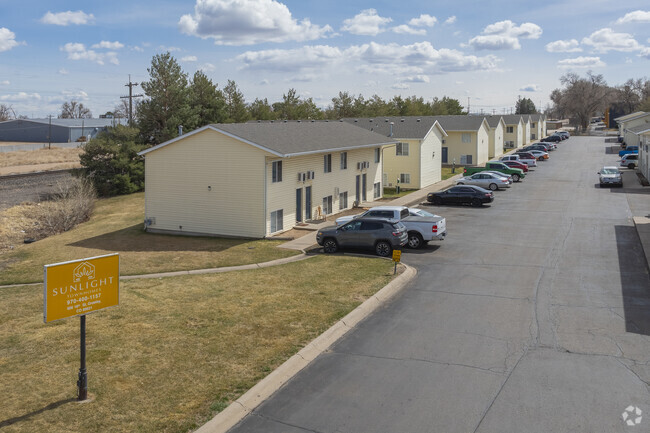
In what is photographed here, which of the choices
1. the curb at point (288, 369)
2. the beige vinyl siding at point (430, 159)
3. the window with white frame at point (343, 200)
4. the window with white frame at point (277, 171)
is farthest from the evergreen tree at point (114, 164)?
the curb at point (288, 369)

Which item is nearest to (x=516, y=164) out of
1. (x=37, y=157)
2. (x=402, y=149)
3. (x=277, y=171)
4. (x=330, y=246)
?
(x=402, y=149)

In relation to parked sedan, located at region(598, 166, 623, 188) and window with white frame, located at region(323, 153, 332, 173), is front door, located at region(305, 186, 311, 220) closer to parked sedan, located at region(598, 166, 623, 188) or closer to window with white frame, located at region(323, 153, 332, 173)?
window with white frame, located at region(323, 153, 332, 173)

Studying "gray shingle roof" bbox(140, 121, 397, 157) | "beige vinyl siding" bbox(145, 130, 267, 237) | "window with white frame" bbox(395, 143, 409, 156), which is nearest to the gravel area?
"beige vinyl siding" bbox(145, 130, 267, 237)

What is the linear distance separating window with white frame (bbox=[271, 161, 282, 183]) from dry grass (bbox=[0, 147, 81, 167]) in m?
58.5

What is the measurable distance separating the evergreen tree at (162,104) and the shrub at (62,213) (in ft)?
55.9

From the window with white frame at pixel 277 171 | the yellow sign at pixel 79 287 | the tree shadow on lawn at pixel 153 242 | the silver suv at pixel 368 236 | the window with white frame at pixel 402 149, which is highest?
the window with white frame at pixel 402 149

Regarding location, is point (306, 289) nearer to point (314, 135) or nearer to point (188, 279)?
point (188, 279)

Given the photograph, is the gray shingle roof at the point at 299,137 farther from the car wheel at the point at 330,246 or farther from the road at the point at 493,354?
the road at the point at 493,354

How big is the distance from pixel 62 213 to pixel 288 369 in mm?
31570

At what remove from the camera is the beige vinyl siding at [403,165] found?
5228cm

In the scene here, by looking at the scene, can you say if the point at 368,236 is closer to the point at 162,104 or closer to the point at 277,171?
the point at 277,171

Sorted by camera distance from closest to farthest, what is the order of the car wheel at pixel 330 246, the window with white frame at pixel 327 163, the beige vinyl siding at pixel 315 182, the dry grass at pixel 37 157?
the car wheel at pixel 330 246 < the beige vinyl siding at pixel 315 182 < the window with white frame at pixel 327 163 < the dry grass at pixel 37 157

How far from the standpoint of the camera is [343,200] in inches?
1577

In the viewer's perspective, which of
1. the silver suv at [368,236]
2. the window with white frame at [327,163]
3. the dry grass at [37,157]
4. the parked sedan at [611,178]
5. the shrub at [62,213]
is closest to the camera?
the silver suv at [368,236]
